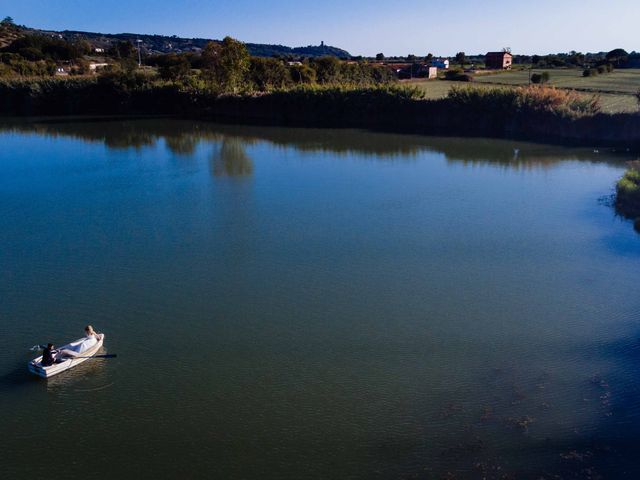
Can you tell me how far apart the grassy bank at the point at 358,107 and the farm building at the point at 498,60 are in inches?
1412

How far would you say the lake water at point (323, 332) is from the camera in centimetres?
696

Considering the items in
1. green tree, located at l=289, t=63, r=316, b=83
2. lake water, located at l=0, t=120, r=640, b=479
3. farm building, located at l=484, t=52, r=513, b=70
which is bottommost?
lake water, located at l=0, t=120, r=640, b=479

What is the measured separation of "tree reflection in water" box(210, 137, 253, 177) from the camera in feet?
73.8

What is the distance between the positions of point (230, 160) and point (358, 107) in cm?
1212

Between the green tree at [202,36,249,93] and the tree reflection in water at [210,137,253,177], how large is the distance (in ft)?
34.4

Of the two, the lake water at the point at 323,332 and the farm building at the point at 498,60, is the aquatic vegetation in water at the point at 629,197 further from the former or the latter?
the farm building at the point at 498,60

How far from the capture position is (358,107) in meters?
34.8

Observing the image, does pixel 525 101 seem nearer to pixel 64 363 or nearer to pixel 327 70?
pixel 327 70

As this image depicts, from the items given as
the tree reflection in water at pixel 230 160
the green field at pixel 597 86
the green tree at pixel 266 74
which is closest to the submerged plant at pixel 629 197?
the tree reflection in water at pixel 230 160

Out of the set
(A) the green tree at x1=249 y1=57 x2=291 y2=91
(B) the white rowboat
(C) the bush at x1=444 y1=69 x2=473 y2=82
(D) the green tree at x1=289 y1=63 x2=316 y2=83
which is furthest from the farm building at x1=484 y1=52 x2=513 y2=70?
(B) the white rowboat

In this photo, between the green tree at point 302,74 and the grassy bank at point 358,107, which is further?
the green tree at point 302,74

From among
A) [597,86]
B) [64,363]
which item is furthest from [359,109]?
[64,363]

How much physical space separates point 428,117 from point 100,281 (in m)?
25.3

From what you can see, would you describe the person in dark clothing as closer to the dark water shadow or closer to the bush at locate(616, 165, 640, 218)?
the bush at locate(616, 165, 640, 218)
